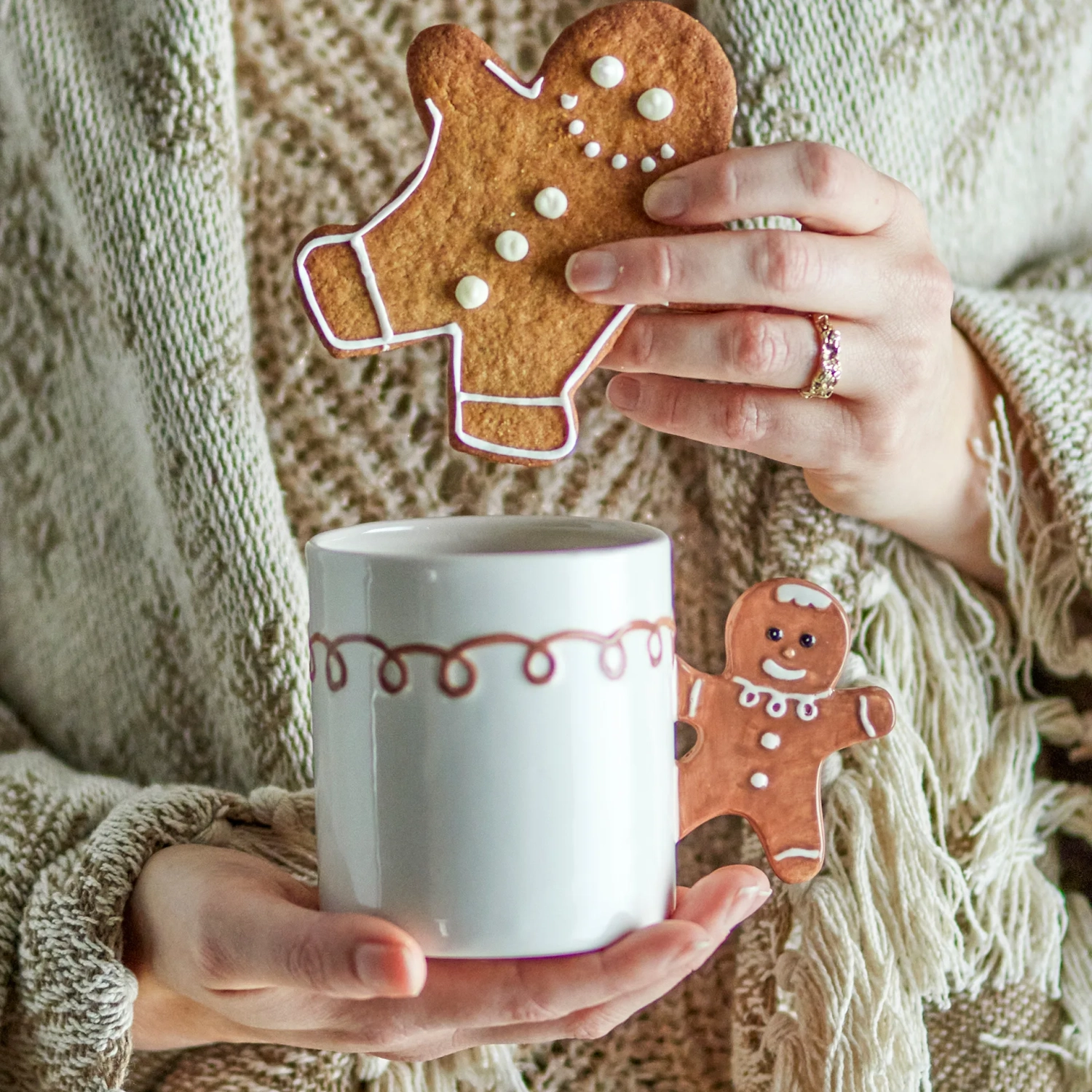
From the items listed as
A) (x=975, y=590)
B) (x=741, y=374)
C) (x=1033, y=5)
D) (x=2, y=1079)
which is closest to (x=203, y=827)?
(x=2, y=1079)

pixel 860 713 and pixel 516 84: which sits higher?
pixel 516 84

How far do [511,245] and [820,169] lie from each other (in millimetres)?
154

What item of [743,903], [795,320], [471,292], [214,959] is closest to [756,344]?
[795,320]

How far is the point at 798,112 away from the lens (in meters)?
0.77

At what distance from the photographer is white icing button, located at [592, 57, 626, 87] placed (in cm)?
56

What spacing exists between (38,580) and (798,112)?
63 centimetres

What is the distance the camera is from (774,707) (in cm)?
58

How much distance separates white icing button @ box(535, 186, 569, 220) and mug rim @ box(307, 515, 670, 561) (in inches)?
5.7

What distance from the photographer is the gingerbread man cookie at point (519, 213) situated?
56 cm

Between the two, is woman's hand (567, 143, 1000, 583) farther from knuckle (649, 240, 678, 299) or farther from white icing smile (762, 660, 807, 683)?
white icing smile (762, 660, 807, 683)

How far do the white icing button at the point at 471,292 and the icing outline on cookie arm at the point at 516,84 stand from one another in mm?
93

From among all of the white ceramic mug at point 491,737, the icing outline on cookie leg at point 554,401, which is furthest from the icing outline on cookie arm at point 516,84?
the white ceramic mug at point 491,737

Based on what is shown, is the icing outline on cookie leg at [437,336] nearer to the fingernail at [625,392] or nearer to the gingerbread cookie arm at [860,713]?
the fingernail at [625,392]

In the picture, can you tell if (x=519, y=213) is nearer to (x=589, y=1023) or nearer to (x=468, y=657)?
(x=468, y=657)
